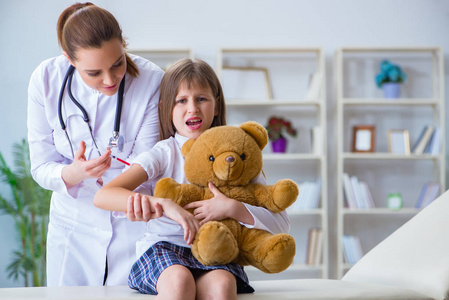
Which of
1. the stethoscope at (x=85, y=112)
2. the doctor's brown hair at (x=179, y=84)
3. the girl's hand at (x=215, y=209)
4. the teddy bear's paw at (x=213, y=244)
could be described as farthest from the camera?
the stethoscope at (x=85, y=112)

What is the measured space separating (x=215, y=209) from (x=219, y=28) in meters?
3.32

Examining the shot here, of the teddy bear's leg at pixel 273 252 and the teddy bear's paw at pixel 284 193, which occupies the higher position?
the teddy bear's paw at pixel 284 193

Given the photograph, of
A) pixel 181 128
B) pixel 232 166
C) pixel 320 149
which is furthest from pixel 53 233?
pixel 320 149

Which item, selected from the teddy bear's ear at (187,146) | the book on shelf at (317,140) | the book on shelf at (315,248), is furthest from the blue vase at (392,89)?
the teddy bear's ear at (187,146)

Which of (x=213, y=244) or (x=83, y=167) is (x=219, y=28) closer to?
(x=83, y=167)

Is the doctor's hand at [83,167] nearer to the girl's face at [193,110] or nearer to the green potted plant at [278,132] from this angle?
the girl's face at [193,110]

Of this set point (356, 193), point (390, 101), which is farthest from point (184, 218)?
point (390, 101)

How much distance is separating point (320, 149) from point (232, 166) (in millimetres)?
2874

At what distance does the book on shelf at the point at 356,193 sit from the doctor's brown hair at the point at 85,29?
293cm

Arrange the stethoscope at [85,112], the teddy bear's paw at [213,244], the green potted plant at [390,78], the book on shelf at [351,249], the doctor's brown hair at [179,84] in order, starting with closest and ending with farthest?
the teddy bear's paw at [213,244] < the doctor's brown hair at [179,84] < the stethoscope at [85,112] < the book on shelf at [351,249] < the green potted plant at [390,78]

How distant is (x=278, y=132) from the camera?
13.5ft

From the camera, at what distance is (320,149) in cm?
403

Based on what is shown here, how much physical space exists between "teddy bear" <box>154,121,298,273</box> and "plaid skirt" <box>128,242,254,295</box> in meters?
0.04

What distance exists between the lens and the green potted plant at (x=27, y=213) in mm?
3939
